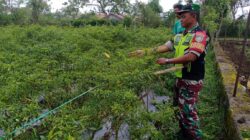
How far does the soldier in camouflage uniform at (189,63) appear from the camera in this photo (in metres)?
3.93

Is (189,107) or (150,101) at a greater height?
(189,107)

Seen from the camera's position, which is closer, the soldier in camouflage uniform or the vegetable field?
the vegetable field

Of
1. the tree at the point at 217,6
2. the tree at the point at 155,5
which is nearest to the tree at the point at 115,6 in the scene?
the tree at the point at 155,5

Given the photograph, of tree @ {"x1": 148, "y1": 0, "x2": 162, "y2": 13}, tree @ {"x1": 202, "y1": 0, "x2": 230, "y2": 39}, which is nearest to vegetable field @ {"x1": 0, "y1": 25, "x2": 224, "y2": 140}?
tree @ {"x1": 202, "y1": 0, "x2": 230, "y2": 39}

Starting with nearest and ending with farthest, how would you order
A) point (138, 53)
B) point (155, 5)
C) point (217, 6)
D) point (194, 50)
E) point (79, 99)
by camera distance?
point (79, 99)
point (194, 50)
point (138, 53)
point (217, 6)
point (155, 5)

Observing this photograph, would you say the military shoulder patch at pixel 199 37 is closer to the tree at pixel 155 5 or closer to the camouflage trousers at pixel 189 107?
the camouflage trousers at pixel 189 107

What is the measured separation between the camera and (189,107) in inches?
170

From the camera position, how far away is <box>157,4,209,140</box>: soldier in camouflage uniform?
3.93 metres

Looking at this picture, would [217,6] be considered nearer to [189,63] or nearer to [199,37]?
[189,63]

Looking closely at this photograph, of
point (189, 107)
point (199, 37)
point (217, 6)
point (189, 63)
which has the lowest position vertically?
point (189, 107)

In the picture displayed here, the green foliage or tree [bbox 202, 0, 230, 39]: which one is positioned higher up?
tree [bbox 202, 0, 230, 39]

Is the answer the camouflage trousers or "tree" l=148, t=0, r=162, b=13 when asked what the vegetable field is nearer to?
the camouflage trousers

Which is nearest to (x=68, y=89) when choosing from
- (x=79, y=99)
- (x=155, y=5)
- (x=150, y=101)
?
(x=79, y=99)

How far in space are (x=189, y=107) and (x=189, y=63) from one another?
23.2 inches
